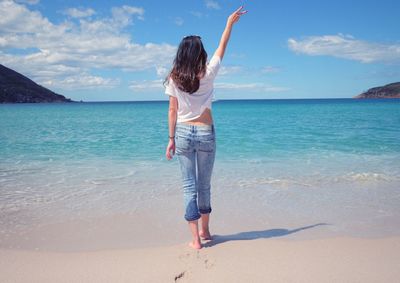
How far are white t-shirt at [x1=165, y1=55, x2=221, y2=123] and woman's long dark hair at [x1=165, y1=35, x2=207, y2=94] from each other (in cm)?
8

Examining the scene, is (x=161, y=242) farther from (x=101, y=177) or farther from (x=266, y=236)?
(x=101, y=177)

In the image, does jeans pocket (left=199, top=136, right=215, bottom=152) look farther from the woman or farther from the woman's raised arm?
the woman's raised arm

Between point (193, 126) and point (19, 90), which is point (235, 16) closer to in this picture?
point (193, 126)

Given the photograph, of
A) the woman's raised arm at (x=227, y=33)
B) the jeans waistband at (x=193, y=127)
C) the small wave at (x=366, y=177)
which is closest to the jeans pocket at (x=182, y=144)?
the jeans waistband at (x=193, y=127)

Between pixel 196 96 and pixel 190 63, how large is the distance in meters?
0.34

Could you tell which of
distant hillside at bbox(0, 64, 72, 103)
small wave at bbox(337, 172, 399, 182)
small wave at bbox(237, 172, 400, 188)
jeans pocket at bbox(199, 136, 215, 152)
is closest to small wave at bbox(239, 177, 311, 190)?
small wave at bbox(237, 172, 400, 188)

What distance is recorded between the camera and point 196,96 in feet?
11.1

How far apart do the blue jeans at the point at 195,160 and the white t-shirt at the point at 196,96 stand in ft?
0.44

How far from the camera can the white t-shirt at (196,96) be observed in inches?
133

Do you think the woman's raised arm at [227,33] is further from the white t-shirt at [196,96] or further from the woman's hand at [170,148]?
the woman's hand at [170,148]

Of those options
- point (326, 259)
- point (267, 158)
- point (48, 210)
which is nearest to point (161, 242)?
point (326, 259)

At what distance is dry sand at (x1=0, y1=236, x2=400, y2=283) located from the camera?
302cm

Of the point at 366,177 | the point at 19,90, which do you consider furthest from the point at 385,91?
the point at 366,177

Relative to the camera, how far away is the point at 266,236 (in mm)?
4090
